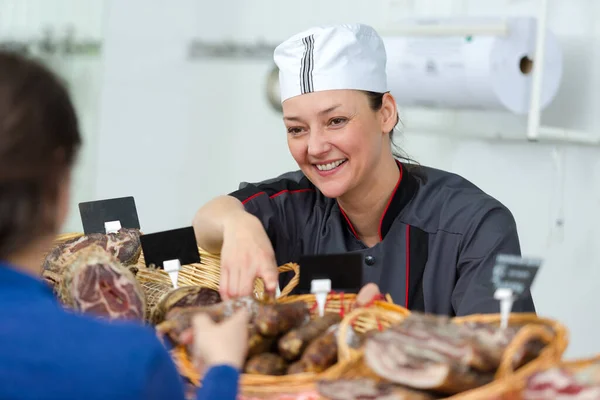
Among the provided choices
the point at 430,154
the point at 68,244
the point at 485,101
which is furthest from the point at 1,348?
the point at 430,154

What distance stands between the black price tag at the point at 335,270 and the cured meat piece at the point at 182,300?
0.63ft

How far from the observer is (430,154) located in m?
3.59

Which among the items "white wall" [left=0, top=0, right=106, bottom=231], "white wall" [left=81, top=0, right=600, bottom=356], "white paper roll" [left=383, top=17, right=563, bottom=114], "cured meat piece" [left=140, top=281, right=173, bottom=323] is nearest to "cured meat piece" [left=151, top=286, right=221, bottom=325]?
"cured meat piece" [left=140, top=281, right=173, bottom=323]

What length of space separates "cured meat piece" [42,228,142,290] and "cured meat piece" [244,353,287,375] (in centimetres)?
58

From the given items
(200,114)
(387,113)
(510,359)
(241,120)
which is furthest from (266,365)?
(200,114)

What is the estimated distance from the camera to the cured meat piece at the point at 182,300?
1.56 meters

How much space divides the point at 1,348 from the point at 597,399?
26.5 inches

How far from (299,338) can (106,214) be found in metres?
0.80

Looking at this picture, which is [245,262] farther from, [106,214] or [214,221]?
[106,214]

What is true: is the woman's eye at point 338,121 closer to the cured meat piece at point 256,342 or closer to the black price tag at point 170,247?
the black price tag at point 170,247

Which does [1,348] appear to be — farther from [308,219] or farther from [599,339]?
[599,339]

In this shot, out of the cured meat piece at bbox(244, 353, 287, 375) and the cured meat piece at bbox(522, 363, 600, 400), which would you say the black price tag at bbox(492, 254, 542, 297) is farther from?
the cured meat piece at bbox(244, 353, 287, 375)

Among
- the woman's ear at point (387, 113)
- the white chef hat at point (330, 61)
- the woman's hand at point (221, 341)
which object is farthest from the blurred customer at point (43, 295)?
the woman's ear at point (387, 113)

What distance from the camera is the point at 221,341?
1080 mm
